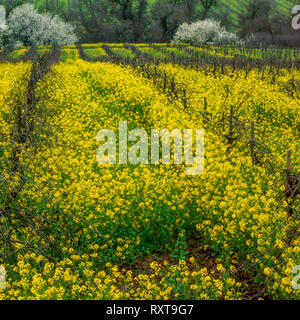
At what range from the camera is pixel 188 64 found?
23328 millimetres

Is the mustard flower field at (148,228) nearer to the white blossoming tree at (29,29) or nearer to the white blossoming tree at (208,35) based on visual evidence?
the white blossoming tree at (29,29)

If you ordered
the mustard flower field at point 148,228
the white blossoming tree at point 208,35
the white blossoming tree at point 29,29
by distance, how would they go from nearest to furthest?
1. the mustard flower field at point 148,228
2. the white blossoming tree at point 29,29
3. the white blossoming tree at point 208,35

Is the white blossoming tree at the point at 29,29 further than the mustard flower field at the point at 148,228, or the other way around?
the white blossoming tree at the point at 29,29

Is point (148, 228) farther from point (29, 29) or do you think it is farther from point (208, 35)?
point (208, 35)

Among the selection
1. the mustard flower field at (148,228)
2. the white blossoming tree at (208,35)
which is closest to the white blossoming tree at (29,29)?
the white blossoming tree at (208,35)

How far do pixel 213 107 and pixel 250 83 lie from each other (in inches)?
155

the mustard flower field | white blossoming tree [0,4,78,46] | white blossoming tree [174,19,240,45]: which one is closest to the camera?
the mustard flower field

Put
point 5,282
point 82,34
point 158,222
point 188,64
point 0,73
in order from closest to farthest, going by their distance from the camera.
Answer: point 5,282, point 158,222, point 0,73, point 188,64, point 82,34

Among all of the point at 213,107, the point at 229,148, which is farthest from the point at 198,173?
the point at 213,107

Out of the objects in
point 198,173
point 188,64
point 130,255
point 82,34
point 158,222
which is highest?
point 82,34

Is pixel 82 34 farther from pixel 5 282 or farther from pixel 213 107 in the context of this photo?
pixel 5 282

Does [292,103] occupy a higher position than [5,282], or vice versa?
[292,103]

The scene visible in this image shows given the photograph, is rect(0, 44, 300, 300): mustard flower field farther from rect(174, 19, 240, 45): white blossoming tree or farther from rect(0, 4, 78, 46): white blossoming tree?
rect(174, 19, 240, 45): white blossoming tree

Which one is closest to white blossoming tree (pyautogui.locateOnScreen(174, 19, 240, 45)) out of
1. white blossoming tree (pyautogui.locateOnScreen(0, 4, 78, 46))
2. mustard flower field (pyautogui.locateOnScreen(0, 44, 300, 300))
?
white blossoming tree (pyautogui.locateOnScreen(0, 4, 78, 46))
